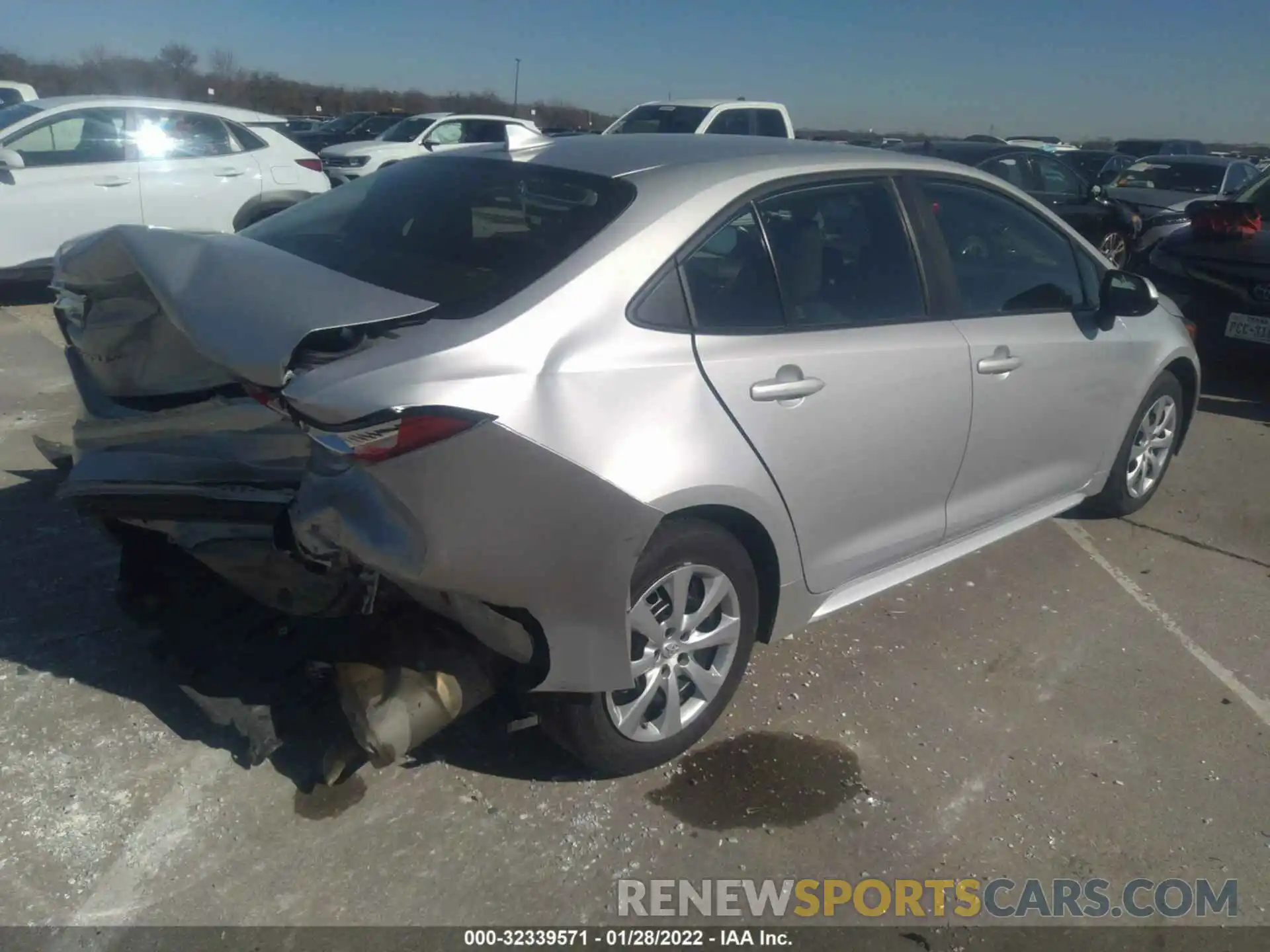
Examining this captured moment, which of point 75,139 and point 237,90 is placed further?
point 237,90

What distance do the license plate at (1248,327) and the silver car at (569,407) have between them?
422cm

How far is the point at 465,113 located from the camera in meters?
19.2

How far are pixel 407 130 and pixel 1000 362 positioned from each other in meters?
17.0

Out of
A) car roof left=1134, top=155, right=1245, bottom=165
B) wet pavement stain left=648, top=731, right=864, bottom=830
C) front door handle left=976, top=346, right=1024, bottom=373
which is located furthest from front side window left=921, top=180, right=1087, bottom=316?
car roof left=1134, top=155, right=1245, bottom=165

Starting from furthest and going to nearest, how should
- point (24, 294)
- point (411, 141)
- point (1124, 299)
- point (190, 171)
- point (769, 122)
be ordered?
point (411, 141)
point (769, 122)
point (24, 294)
point (190, 171)
point (1124, 299)

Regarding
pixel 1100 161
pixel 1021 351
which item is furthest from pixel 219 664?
pixel 1100 161

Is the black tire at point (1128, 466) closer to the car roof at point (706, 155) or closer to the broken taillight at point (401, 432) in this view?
the car roof at point (706, 155)

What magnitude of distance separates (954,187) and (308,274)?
2.33 m

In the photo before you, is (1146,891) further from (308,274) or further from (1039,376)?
(308,274)

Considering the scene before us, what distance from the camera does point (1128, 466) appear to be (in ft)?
16.2

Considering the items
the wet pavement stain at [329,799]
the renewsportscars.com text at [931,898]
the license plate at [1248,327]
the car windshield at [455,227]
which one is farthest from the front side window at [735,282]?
the license plate at [1248,327]

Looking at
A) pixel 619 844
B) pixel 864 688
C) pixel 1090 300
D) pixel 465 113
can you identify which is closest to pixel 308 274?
pixel 619 844

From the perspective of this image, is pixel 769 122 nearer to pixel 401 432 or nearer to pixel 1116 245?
pixel 1116 245

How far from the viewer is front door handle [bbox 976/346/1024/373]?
12.1 ft
